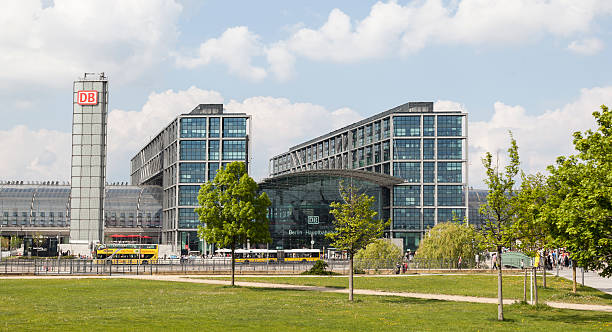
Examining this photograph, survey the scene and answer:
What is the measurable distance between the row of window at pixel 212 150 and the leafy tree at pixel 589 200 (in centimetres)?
11541

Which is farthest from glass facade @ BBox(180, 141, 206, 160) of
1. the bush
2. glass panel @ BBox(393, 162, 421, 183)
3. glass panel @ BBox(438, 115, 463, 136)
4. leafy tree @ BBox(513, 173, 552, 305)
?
leafy tree @ BBox(513, 173, 552, 305)

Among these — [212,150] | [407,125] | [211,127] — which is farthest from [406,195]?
[211,127]

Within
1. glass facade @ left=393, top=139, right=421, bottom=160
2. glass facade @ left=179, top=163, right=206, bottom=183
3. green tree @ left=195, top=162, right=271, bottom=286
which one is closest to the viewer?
green tree @ left=195, top=162, right=271, bottom=286

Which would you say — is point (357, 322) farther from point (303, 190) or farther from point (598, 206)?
point (303, 190)

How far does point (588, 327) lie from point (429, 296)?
14.7m

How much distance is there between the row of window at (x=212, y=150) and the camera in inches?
5438

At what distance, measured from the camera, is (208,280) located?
2094 inches

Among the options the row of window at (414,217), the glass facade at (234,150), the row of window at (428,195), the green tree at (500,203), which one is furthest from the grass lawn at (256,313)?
the glass facade at (234,150)

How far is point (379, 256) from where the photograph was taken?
70.8 metres

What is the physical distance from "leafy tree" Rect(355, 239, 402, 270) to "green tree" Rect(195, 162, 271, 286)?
26.0 meters

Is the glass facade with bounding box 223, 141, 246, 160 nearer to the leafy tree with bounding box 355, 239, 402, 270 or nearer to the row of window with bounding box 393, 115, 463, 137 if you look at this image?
the row of window with bounding box 393, 115, 463, 137

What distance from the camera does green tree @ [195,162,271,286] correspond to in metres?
42.8

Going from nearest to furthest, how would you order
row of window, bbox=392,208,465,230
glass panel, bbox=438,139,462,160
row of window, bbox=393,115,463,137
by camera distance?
1. row of window, bbox=392,208,465,230
2. row of window, bbox=393,115,463,137
3. glass panel, bbox=438,139,462,160

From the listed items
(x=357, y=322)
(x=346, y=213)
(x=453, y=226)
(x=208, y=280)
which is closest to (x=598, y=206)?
(x=357, y=322)
